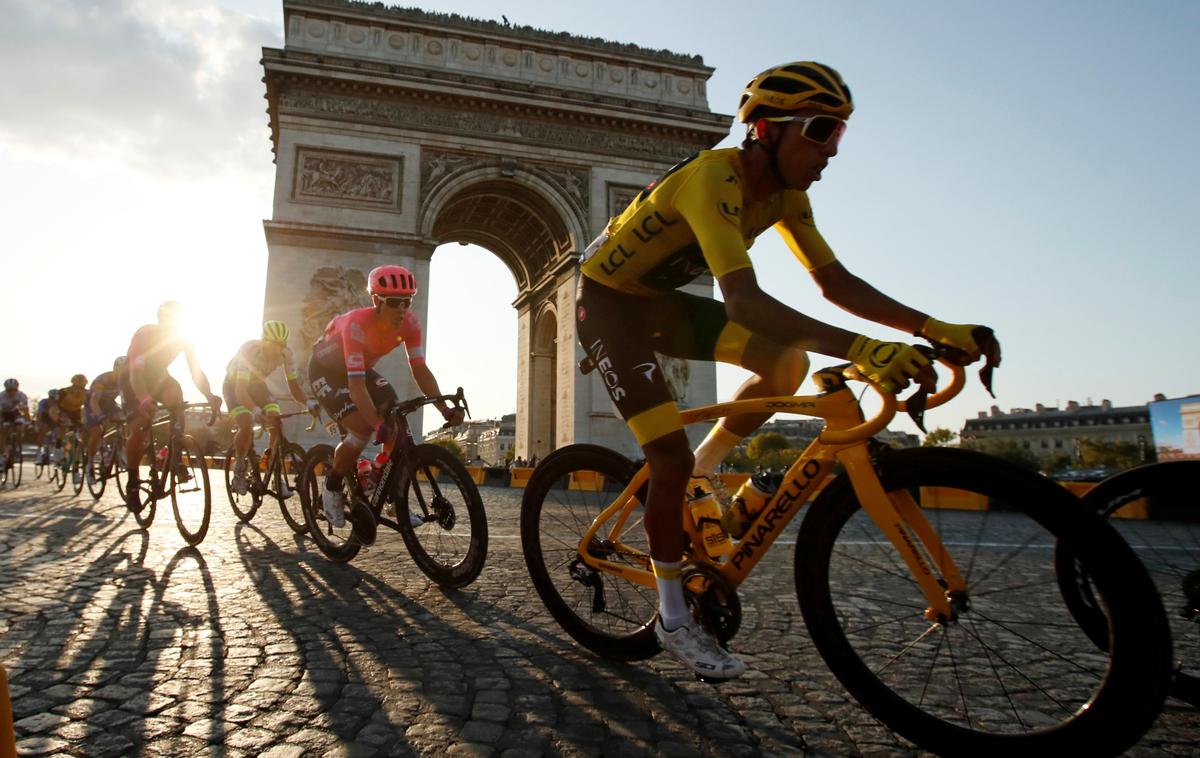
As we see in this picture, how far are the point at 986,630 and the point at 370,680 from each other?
69.2 inches

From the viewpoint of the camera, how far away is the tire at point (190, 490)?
193 inches

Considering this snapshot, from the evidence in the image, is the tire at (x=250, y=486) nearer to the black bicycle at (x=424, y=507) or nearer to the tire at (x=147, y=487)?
the tire at (x=147, y=487)

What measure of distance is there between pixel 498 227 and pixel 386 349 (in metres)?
22.3

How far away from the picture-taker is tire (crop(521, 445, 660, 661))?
2.55 metres

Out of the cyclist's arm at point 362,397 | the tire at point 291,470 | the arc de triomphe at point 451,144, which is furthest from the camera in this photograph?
the arc de triomphe at point 451,144

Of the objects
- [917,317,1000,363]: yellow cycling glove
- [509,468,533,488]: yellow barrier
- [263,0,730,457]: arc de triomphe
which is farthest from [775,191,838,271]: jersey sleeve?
[263,0,730,457]: arc de triomphe

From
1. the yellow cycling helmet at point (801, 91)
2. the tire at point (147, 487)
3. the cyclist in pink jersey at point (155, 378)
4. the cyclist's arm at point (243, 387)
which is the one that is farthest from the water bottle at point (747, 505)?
the cyclist's arm at point (243, 387)

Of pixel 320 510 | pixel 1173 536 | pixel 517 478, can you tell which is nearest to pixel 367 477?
pixel 320 510

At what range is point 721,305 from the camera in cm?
268

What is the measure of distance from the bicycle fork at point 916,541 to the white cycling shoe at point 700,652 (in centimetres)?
51

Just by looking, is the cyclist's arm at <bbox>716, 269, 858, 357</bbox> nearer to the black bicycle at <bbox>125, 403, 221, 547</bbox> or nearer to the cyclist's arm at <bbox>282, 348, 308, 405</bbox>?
the black bicycle at <bbox>125, 403, 221, 547</bbox>

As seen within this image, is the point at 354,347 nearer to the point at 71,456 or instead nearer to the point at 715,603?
the point at 715,603

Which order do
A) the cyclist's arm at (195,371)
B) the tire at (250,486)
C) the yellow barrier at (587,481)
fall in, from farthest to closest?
the tire at (250,486) → the cyclist's arm at (195,371) → the yellow barrier at (587,481)

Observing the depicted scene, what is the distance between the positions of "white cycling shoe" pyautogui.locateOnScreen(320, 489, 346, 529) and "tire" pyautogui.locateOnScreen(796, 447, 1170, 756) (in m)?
2.97
